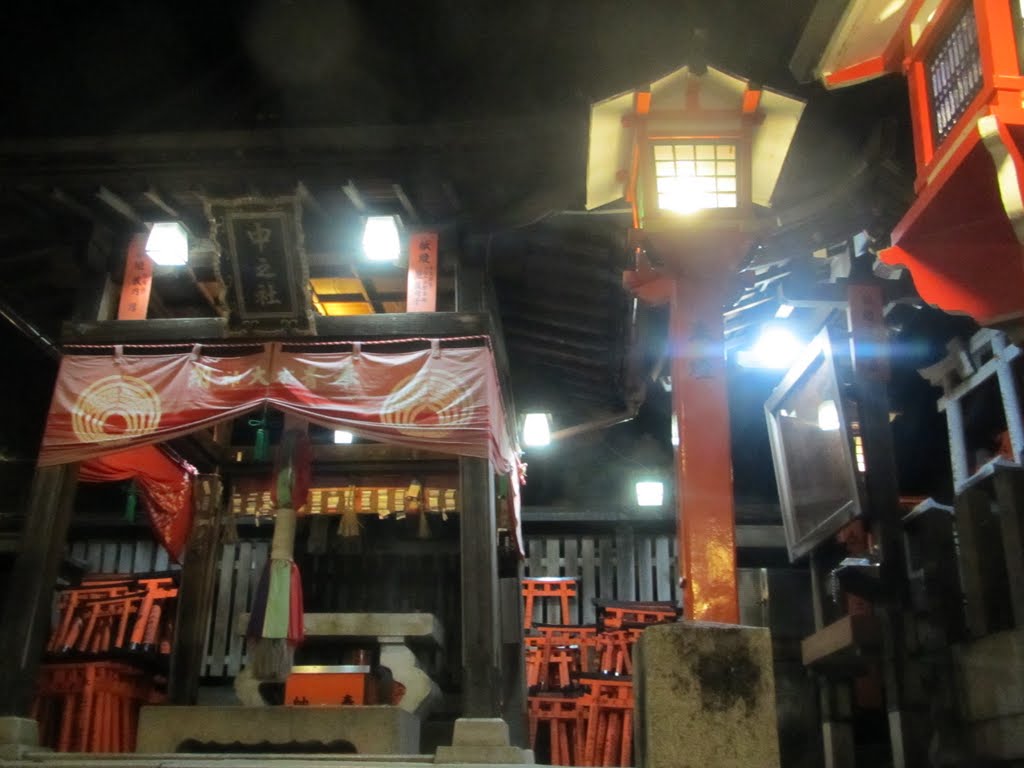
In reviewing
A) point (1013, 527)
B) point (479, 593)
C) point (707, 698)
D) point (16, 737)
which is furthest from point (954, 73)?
point (16, 737)

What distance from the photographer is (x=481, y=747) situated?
7367mm

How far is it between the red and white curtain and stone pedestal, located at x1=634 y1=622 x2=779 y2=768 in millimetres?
3787

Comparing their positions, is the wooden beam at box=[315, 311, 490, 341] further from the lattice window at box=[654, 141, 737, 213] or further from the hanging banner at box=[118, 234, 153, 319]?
the lattice window at box=[654, 141, 737, 213]

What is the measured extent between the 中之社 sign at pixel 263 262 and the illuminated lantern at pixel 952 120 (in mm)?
4899

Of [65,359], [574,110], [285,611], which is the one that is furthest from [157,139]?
[285,611]

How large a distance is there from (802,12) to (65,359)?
8.59m

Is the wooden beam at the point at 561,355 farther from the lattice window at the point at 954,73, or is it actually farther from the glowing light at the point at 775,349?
the lattice window at the point at 954,73

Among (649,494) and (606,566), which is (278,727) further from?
(649,494)

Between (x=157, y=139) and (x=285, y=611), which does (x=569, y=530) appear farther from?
(x=157, y=139)

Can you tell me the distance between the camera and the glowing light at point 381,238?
9320 millimetres

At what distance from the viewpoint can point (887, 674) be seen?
8.59 meters

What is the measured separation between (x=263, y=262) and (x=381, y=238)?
A: 1.27m

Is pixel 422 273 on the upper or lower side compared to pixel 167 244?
lower

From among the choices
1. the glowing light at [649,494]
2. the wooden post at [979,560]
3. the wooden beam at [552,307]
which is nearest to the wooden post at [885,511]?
the wooden post at [979,560]
